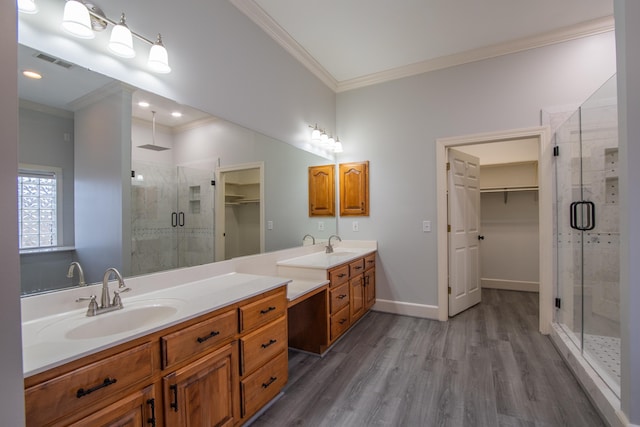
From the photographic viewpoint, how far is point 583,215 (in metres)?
2.41

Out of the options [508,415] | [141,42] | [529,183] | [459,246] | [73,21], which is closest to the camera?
[73,21]

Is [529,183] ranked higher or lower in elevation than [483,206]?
higher

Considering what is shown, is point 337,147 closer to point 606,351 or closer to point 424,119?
point 424,119

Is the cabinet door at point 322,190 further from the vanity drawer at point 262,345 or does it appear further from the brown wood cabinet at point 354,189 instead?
the vanity drawer at point 262,345

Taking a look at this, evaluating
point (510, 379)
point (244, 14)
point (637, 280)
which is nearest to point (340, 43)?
point (244, 14)

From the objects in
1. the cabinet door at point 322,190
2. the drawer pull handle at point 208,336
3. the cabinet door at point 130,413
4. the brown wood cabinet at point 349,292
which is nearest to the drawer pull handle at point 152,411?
the cabinet door at point 130,413

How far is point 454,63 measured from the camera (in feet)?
10.6

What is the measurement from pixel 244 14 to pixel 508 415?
3500mm

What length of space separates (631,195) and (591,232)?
1.13 m

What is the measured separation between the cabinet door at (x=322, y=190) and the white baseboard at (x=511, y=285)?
303 cm

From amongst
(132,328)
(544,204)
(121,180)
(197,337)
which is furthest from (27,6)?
(544,204)

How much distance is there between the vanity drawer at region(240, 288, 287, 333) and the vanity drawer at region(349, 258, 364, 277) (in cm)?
117

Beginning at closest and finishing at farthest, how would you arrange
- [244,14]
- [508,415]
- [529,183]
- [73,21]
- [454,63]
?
[73,21] → [508,415] → [244,14] → [454,63] → [529,183]

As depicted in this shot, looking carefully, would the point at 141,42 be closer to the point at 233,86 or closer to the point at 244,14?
the point at 233,86
